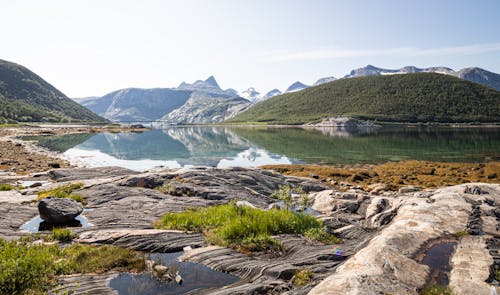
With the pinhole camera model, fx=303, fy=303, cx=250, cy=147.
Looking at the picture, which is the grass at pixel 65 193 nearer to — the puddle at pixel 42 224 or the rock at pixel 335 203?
the puddle at pixel 42 224

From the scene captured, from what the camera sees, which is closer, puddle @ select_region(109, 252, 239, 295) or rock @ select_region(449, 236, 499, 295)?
rock @ select_region(449, 236, 499, 295)

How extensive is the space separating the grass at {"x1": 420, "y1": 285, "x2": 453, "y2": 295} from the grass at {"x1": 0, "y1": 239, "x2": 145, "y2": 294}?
1115 centimetres

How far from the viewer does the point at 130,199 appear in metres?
23.8

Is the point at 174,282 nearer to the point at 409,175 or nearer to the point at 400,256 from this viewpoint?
the point at 400,256

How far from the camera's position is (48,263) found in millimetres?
11578

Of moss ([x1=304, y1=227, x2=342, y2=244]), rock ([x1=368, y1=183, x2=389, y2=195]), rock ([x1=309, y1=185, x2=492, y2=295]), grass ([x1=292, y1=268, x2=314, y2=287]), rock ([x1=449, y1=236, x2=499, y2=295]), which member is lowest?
rock ([x1=368, y1=183, x2=389, y2=195])

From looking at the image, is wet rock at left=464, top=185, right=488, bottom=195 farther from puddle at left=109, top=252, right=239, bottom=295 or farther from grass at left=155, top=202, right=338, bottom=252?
puddle at left=109, top=252, right=239, bottom=295

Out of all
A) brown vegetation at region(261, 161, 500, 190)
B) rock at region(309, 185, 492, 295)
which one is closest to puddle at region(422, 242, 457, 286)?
rock at region(309, 185, 492, 295)

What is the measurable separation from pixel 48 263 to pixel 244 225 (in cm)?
906

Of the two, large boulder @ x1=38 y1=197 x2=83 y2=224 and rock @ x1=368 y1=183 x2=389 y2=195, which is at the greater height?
large boulder @ x1=38 y1=197 x2=83 y2=224

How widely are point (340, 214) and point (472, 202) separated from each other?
898 cm

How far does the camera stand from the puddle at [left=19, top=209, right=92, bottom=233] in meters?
17.8

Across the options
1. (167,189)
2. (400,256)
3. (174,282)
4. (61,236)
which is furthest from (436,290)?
(167,189)

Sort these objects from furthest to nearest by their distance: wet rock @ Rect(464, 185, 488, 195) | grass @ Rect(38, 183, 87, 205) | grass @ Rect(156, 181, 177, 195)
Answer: grass @ Rect(156, 181, 177, 195) < wet rock @ Rect(464, 185, 488, 195) < grass @ Rect(38, 183, 87, 205)
